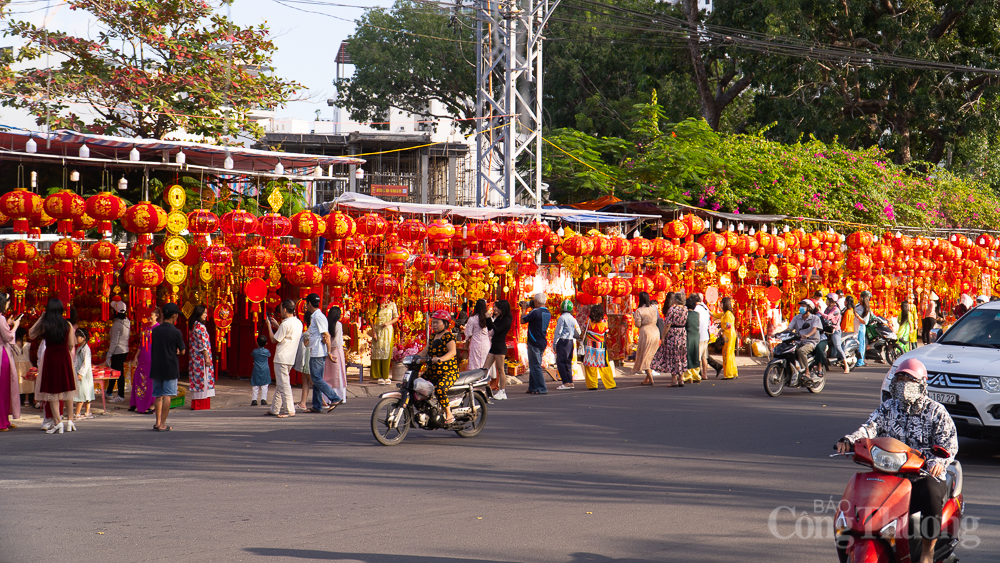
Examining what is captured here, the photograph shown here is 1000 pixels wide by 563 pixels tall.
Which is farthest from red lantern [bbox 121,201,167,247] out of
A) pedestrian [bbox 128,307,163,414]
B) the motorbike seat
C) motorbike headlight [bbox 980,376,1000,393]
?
motorbike headlight [bbox 980,376,1000,393]

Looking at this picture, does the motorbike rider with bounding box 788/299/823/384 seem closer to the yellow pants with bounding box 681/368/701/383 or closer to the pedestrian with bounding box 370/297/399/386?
the yellow pants with bounding box 681/368/701/383

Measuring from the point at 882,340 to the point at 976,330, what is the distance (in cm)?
1112

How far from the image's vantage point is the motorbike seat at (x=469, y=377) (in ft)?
32.0

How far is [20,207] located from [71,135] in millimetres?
1759

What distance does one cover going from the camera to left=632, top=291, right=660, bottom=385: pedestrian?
15.5 meters

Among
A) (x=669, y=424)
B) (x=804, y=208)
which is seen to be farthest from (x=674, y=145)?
(x=669, y=424)

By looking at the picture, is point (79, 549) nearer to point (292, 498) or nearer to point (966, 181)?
point (292, 498)

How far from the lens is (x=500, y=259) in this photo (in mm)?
14969

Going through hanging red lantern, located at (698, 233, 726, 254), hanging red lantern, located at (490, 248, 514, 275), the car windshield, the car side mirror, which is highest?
hanging red lantern, located at (698, 233, 726, 254)

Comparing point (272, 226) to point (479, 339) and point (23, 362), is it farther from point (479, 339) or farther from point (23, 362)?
point (23, 362)

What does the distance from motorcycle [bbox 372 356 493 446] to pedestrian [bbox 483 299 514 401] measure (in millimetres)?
3823

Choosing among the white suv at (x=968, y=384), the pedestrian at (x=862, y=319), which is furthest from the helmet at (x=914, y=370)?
the pedestrian at (x=862, y=319)

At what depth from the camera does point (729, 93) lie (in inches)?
1243

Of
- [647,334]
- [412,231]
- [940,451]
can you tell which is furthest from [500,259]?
[940,451]
